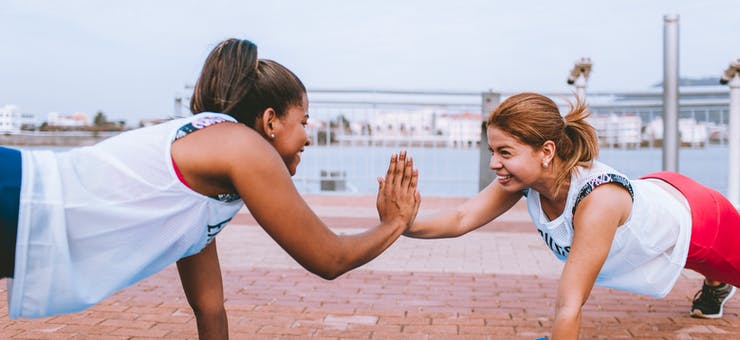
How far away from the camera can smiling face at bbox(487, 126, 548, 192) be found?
9.75ft

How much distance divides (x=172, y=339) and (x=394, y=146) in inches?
277

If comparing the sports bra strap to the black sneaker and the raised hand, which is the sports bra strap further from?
the black sneaker

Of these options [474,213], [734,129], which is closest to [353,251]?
[474,213]

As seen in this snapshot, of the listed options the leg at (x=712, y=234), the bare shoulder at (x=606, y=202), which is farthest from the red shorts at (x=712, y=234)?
the bare shoulder at (x=606, y=202)

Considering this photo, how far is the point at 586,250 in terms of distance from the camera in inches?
108

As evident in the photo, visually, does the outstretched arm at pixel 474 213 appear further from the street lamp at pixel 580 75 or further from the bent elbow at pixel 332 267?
the street lamp at pixel 580 75

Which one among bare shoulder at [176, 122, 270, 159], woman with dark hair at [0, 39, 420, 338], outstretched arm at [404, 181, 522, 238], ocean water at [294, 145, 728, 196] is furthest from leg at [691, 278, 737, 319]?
ocean water at [294, 145, 728, 196]

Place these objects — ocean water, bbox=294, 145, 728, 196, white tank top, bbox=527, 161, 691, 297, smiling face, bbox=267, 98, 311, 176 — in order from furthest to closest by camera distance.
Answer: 1. ocean water, bbox=294, 145, 728, 196
2. white tank top, bbox=527, 161, 691, 297
3. smiling face, bbox=267, 98, 311, 176

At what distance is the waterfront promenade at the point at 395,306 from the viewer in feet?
12.7

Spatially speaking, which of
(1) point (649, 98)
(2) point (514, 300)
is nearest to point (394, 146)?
(1) point (649, 98)

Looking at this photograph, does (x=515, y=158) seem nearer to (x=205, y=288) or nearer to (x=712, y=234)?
(x=712, y=234)

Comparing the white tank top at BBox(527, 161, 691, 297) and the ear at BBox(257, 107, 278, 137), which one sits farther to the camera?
the white tank top at BBox(527, 161, 691, 297)

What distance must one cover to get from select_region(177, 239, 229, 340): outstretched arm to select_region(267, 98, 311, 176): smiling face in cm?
72

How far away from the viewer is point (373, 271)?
5520mm
